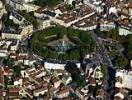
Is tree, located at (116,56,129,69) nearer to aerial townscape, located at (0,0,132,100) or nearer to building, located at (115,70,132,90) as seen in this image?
aerial townscape, located at (0,0,132,100)

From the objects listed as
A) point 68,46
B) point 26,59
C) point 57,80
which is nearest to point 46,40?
point 68,46

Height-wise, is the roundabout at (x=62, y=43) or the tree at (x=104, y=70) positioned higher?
the roundabout at (x=62, y=43)

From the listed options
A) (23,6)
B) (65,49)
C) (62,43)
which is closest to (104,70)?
(65,49)

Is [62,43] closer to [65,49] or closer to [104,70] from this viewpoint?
[65,49]

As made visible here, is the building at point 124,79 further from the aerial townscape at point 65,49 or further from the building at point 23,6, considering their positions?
the building at point 23,6

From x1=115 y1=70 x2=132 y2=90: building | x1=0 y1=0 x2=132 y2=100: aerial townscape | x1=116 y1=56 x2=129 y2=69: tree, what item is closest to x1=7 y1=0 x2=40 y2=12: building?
x1=0 y1=0 x2=132 y2=100: aerial townscape

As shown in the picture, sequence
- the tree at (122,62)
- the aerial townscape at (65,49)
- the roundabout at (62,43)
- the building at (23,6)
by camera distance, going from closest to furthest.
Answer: the aerial townscape at (65,49)
the tree at (122,62)
the roundabout at (62,43)
the building at (23,6)

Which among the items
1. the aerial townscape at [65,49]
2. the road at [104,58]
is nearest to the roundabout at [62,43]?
the aerial townscape at [65,49]
